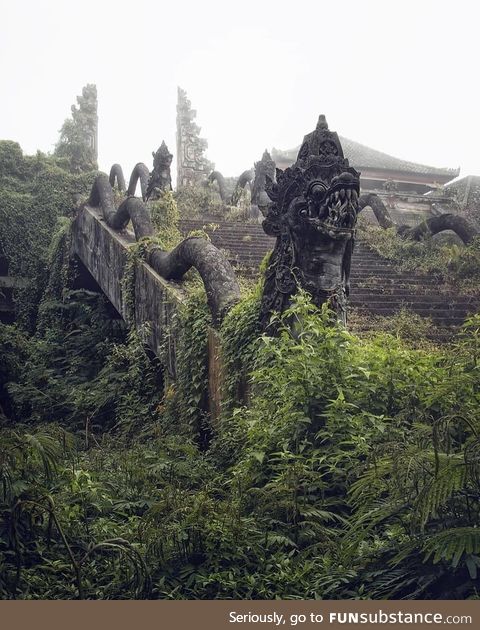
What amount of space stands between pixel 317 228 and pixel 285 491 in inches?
90.4

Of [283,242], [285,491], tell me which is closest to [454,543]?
[285,491]

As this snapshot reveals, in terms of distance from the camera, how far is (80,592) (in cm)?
367

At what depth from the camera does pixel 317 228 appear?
6328 millimetres

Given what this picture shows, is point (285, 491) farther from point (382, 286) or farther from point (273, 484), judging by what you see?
point (382, 286)

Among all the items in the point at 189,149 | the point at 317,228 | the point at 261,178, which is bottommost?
the point at 317,228

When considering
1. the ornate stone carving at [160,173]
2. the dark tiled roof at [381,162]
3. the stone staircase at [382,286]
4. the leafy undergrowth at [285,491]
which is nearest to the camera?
the leafy undergrowth at [285,491]

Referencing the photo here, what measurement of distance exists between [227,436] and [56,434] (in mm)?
1568

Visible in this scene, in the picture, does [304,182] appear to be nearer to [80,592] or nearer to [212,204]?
[80,592]

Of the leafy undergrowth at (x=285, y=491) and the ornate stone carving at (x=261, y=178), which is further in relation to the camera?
the ornate stone carving at (x=261, y=178)

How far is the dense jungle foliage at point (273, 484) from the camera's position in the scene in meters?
3.63

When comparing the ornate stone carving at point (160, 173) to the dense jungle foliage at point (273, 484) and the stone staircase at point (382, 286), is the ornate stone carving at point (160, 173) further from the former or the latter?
the dense jungle foliage at point (273, 484)

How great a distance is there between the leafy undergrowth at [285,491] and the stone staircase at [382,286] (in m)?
4.28

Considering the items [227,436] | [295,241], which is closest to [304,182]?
[295,241]

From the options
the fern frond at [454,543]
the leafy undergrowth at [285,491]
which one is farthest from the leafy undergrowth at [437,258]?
the fern frond at [454,543]
